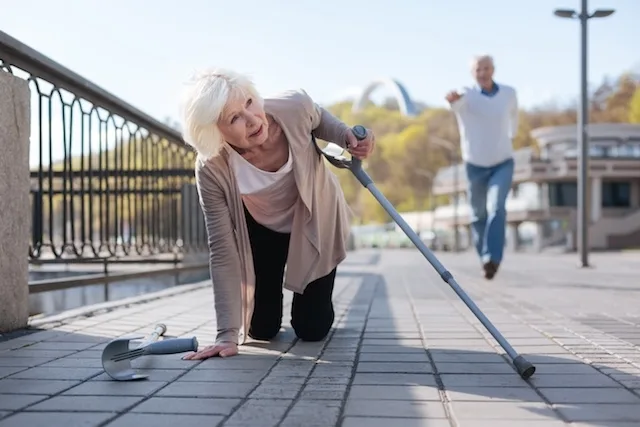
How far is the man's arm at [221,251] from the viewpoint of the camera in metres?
3.89

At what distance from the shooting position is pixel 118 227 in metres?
7.59

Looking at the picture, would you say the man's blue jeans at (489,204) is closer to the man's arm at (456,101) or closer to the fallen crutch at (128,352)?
the man's arm at (456,101)

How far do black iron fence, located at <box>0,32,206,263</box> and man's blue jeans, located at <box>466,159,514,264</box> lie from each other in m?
3.27

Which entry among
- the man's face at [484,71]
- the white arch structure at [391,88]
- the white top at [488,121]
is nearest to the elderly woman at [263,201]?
the white top at [488,121]

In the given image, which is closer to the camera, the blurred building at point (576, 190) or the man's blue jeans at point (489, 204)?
the man's blue jeans at point (489, 204)

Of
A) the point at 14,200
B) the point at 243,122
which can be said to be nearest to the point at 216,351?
the point at 243,122

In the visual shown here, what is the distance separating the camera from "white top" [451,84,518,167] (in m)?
8.58

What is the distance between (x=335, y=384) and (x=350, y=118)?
109m

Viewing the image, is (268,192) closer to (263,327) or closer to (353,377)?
(263,327)

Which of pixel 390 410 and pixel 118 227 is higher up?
pixel 118 227

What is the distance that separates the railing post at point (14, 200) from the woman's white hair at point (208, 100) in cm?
130

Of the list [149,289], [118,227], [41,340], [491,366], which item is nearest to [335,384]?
[491,366]

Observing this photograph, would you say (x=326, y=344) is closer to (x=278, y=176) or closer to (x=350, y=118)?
(x=278, y=176)

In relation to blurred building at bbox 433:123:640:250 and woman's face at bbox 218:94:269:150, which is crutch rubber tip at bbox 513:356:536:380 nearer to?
woman's face at bbox 218:94:269:150
